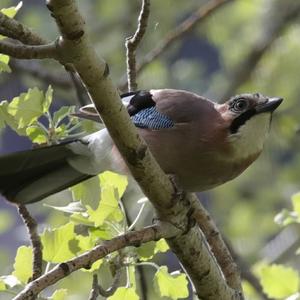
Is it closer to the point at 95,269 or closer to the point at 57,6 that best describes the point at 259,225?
the point at 95,269

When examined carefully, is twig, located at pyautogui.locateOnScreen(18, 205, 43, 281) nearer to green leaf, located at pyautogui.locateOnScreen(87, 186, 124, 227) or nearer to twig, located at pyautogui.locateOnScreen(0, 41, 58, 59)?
green leaf, located at pyautogui.locateOnScreen(87, 186, 124, 227)

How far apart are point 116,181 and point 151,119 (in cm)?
36

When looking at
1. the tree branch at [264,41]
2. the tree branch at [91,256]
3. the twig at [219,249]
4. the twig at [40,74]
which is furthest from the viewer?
the tree branch at [264,41]

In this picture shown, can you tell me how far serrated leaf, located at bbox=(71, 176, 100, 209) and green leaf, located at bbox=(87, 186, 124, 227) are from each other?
5cm

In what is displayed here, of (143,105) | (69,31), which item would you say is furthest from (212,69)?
(69,31)

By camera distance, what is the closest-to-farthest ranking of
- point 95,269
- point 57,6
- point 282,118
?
point 57,6 < point 95,269 < point 282,118

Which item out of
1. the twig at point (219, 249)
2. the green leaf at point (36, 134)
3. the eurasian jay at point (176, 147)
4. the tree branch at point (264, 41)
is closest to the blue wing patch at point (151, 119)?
the eurasian jay at point (176, 147)

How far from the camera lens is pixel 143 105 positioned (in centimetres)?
219

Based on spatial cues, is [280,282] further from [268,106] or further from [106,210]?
[106,210]

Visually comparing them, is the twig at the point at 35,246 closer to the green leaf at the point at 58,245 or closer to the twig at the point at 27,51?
the green leaf at the point at 58,245

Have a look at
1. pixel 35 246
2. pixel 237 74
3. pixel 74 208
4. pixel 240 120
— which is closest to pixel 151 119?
pixel 240 120

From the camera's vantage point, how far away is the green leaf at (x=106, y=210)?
1700mm

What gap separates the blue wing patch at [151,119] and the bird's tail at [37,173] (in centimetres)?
19

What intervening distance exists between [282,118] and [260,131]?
1561 mm
